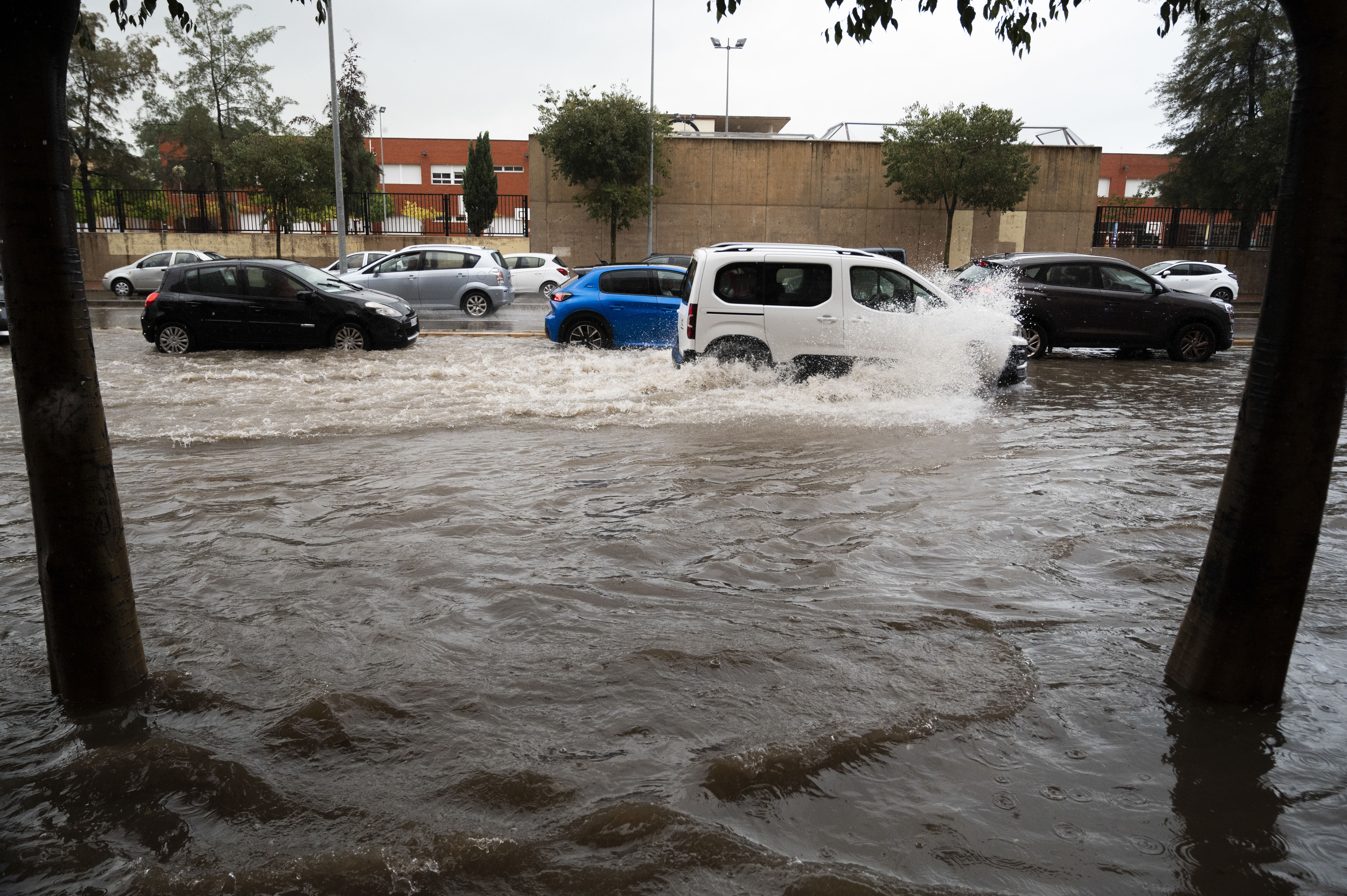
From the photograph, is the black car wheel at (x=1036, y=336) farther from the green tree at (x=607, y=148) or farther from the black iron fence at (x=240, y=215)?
the black iron fence at (x=240, y=215)

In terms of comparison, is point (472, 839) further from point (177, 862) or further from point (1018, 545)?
point (1018, 545)

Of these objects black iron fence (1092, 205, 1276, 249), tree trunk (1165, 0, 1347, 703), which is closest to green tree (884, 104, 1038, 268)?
black iron fence (1092, 205, 1276, 249)

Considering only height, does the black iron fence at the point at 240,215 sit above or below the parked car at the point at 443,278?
above

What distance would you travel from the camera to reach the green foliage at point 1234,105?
31.0 m

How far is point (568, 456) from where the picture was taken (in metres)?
7.99

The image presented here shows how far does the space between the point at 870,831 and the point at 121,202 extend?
39.0 m

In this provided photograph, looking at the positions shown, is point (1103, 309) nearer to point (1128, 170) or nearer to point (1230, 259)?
point (1230, 259)

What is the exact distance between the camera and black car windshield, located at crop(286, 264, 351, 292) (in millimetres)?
14703

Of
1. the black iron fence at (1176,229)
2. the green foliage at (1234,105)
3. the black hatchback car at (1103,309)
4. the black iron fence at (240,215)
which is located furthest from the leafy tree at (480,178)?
the black hatchback car at (1103,309)

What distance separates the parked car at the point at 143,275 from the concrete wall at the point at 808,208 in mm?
12079

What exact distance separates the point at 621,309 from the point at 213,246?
26.4 m

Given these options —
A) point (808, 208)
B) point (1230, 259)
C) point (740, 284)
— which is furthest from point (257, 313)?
point (1230, 259)

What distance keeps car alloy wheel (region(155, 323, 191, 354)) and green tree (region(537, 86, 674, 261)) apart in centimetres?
1934

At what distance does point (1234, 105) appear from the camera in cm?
3253
